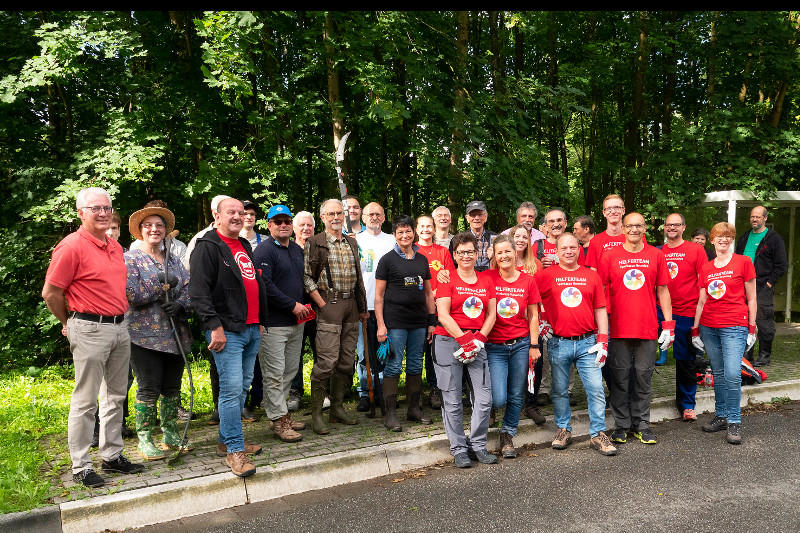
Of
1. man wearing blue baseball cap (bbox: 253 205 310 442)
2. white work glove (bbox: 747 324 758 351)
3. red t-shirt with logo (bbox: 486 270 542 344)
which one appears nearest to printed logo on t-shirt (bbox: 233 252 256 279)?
man wearing blue baseball cap (bbox: 253 205 310 442)

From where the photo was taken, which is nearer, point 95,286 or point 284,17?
point 95,286

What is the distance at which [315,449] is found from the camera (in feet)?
17.3

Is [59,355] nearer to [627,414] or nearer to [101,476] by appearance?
[101,476]

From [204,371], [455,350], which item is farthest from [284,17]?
[455,350]

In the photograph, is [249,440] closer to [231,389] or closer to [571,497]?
[231,389]

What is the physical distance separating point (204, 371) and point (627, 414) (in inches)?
265

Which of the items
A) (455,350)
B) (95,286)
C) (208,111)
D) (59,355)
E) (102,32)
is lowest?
(59,355)

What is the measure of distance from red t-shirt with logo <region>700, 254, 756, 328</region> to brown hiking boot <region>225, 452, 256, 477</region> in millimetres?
4700

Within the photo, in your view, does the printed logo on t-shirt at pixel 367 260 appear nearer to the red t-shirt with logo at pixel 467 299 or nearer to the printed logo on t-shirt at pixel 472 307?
the red t-shirt with logo at pixel 467 299

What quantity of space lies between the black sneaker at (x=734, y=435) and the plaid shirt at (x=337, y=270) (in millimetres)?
3962

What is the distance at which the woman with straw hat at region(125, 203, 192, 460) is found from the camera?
502 centimetres

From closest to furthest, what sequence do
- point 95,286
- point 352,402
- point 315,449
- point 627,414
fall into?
1. point 95,286
2. point 315,449
3. point 627,414
4. point 352,402

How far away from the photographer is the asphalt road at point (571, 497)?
4035 mm

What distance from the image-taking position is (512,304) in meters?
5.49
